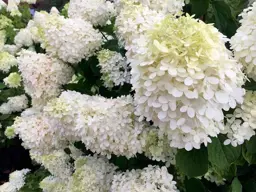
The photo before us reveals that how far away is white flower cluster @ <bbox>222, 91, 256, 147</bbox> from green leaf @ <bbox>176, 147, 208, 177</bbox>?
5 cm

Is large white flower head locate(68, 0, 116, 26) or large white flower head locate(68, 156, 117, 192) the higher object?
large white flower head locate(68, 0, 116, 26)

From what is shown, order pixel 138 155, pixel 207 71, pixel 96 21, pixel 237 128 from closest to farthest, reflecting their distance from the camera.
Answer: pixel 207 71, pixel 237 128, pixel 138 155, pixel 96 21

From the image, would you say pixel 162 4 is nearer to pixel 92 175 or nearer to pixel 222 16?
pixel 222 16

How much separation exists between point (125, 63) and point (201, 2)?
0.71ft

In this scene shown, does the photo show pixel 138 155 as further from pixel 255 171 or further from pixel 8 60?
pixel 8 60

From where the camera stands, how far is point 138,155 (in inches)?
40.6

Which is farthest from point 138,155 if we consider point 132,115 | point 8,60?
point 8,60

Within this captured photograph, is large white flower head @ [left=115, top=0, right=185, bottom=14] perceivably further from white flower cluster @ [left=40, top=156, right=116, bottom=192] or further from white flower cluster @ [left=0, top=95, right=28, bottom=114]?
white flower cluster @ [left=0, top=95, right=28, bottom=114]

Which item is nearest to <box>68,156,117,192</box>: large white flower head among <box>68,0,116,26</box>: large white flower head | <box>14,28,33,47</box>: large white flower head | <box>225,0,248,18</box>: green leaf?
<box>68,0,116,26</box>: large white flower head

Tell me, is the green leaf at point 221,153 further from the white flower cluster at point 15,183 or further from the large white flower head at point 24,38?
the large white flower head at point 24,38

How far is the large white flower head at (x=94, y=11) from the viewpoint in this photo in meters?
1.16

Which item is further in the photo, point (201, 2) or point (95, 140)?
point (201, 2)

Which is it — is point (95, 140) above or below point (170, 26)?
below

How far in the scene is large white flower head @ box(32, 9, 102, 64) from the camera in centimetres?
107
